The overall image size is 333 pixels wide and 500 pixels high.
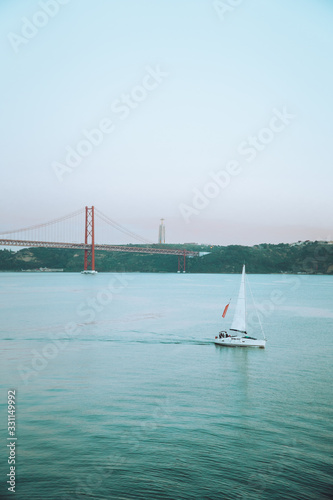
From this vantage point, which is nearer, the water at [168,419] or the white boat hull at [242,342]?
the water at [168,419]

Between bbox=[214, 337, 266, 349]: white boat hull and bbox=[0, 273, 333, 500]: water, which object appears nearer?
bbox=[0, 273, 333, 500]: water

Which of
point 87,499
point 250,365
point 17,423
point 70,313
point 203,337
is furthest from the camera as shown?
point 70,313

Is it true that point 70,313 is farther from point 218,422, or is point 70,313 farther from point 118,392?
point 218,422

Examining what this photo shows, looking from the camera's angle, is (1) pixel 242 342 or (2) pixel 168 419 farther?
(1) pixel 242 342

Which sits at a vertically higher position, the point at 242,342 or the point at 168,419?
the point at 242,342

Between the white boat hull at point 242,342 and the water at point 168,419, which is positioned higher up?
the white boat hull at point 242,342

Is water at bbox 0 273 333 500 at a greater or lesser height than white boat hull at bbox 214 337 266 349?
lesser

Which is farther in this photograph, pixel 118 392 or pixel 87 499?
pixel 118 392

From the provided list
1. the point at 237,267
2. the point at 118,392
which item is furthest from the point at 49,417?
the point at 237,267
